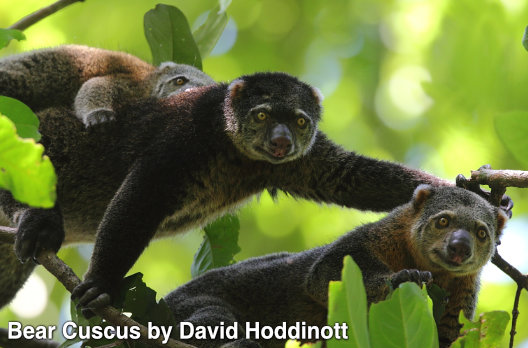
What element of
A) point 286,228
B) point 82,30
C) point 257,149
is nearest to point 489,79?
point 286,228

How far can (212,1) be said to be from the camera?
1173 centimetres

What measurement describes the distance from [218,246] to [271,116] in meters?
1.52

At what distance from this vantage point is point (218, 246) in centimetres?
703

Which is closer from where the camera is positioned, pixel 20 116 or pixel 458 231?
pixel 20 116

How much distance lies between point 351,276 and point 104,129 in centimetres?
409

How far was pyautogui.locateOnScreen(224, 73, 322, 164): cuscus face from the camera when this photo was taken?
625cm

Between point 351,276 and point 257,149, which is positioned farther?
point 257,149

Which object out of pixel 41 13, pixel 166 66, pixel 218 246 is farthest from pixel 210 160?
pixel 166 66

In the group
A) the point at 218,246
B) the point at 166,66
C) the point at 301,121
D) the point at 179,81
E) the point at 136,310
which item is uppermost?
the point at 166,66

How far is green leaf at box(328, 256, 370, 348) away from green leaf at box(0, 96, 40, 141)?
165 centimetres

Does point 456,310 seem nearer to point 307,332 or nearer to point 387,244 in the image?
point 387,244

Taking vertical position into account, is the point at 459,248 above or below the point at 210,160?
below

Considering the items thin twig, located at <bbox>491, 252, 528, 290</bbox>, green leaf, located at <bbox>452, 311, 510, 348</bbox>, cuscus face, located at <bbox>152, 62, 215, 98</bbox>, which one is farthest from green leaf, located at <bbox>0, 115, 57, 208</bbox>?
cuscus face, located at <bbox>152, 62, 215, 98</bbox>

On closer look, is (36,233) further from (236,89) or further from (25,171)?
(25,171)
